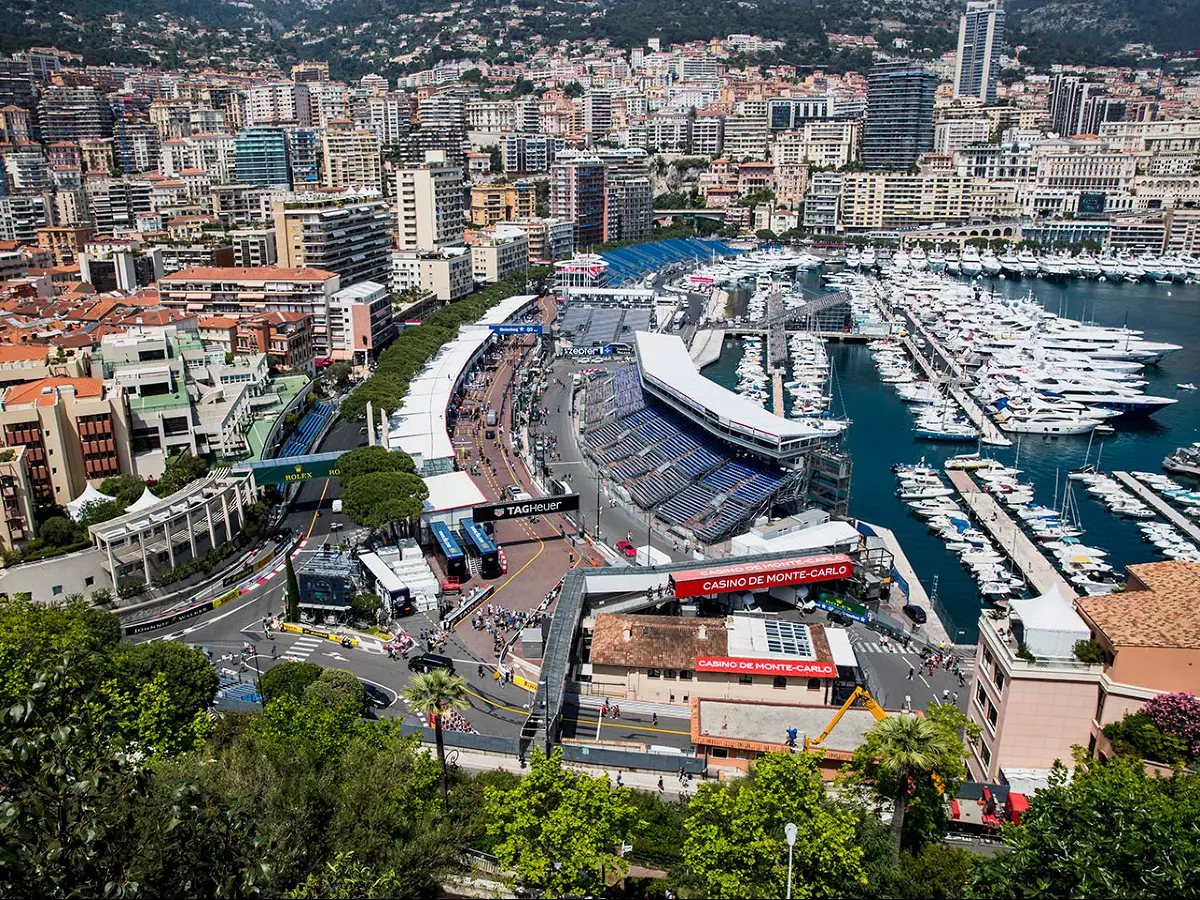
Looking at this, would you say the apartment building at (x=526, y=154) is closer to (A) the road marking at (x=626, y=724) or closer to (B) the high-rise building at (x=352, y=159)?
(B) the high-rise building at (x=352, y=159)

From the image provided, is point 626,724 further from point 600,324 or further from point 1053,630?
point 600,324

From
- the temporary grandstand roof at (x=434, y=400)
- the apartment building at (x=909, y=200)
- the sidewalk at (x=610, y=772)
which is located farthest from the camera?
the apartment building at (x=909, y=200)

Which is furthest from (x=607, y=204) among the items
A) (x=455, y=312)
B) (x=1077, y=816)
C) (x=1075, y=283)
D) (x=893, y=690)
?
(x=1077, y=816)

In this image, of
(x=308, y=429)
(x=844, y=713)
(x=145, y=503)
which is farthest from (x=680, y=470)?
(x=145, y=503)

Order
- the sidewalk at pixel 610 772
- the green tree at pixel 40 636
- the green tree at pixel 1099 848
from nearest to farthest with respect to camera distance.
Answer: the green tree at pixel 1099 848 → the green tree at pixel 40 636 → the sidewalk at pixel 610 772

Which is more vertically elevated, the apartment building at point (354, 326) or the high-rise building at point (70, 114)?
the high-rise building at point (70, 114)

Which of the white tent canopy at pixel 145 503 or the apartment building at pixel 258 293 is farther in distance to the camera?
the apartment building at pixel 258 293

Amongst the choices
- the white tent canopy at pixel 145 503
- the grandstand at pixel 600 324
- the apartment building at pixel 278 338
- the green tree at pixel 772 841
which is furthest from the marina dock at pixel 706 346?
the green tree at pixel 772 841
